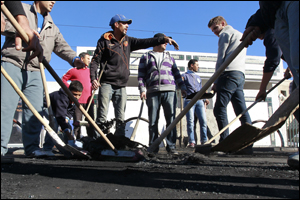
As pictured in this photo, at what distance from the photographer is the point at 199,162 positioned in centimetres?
262

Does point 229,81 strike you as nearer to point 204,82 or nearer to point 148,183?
point 148,183

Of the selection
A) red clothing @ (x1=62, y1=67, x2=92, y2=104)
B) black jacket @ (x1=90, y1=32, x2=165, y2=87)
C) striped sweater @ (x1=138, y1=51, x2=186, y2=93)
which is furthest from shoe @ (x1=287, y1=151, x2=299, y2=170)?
red clothing @ (x1=62, y1=67, x2=92, y2=104)

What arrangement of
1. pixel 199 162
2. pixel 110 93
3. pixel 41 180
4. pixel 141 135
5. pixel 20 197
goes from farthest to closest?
pixel 141 135
pixel 110 93
pixel 199 162
pixel 41 180
pixel 20 197

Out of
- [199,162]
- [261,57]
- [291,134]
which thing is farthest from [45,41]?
[261,57]

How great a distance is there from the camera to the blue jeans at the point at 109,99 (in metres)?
3.62

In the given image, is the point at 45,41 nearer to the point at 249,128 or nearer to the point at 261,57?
the point at 249,128

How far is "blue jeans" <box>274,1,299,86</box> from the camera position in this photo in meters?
1.57

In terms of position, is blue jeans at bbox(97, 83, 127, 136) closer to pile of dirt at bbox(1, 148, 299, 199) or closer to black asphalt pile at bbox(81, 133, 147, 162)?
black asphalt pile at bbox(81, 133, 147, 162)

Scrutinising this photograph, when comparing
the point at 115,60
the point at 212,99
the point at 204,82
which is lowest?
the point at 212,99

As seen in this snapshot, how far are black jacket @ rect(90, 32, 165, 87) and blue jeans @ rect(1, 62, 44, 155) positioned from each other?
89cm

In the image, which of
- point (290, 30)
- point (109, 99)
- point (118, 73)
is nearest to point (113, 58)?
point (118, 73)

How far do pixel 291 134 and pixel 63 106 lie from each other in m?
7.04

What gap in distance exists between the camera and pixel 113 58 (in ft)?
12.5

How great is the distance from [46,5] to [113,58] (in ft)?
3.59
